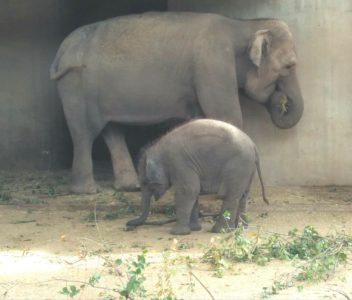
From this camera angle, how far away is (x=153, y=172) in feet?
31.0

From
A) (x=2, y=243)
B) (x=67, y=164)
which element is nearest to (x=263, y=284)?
(x=2, y=243)

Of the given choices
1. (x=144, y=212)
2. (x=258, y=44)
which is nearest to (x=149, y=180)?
(x=144, y=212)

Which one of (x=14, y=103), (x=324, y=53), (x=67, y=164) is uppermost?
(x=324, y=53)

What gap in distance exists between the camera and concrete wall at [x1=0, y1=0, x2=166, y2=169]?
13.1m

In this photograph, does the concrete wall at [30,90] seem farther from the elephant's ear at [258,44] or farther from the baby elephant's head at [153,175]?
the baby elephant's head at [153,175]

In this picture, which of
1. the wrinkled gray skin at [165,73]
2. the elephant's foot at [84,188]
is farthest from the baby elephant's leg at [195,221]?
the elephant's foot at [84,188]

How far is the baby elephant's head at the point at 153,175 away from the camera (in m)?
9.46

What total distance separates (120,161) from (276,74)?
211 cm

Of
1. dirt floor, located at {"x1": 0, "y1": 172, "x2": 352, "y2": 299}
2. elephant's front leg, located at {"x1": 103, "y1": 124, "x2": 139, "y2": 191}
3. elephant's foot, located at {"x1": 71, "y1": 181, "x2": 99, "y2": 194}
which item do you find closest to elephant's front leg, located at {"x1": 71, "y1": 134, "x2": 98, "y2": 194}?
elephant's foot, located at {"x1": 71, "y1": 181, "x2": 99, "y2": 194}

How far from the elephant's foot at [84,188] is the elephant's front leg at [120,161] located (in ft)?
0.90

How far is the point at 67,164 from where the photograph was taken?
13.2 meters

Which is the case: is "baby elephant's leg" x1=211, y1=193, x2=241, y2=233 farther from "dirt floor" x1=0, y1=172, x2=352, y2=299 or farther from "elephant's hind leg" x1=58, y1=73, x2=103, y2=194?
"elephant's hind leg" x1=58, y1=73, x2=103, y2=194

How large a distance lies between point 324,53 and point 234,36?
45.1 inches

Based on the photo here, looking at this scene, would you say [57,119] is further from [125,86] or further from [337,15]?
[337,15]
